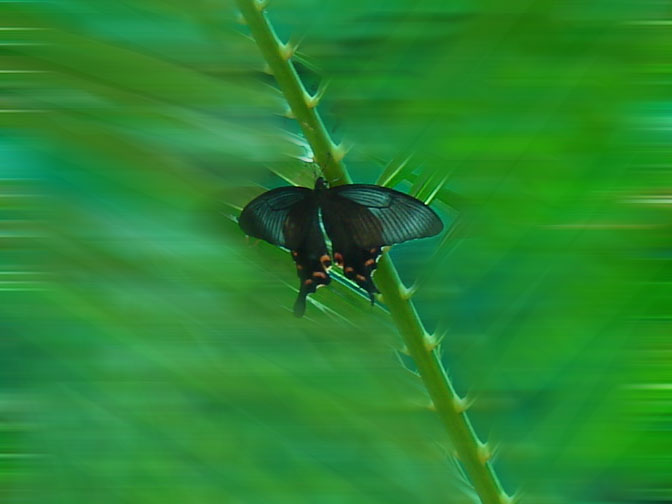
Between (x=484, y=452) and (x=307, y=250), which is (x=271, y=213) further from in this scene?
(x=484, y=452)

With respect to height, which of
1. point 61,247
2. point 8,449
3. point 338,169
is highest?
point 338,169

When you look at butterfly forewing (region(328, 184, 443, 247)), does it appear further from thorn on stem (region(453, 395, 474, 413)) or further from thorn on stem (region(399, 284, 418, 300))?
thorn on stem (region(453, 395, 474, 413))

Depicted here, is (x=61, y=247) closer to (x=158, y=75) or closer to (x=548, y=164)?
(x=158, y=75)

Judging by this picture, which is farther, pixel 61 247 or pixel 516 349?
pixel 61 247

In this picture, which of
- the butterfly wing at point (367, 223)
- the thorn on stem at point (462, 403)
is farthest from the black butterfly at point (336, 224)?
the thorn on stem at point (462, 403)

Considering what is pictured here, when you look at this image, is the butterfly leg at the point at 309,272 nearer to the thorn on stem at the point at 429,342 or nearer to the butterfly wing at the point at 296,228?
the butterfly wing at the point at 296,228

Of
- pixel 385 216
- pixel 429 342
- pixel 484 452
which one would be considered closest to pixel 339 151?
pixel 385 216

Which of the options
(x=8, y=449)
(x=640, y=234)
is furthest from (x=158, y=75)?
(x=640, y=234)
